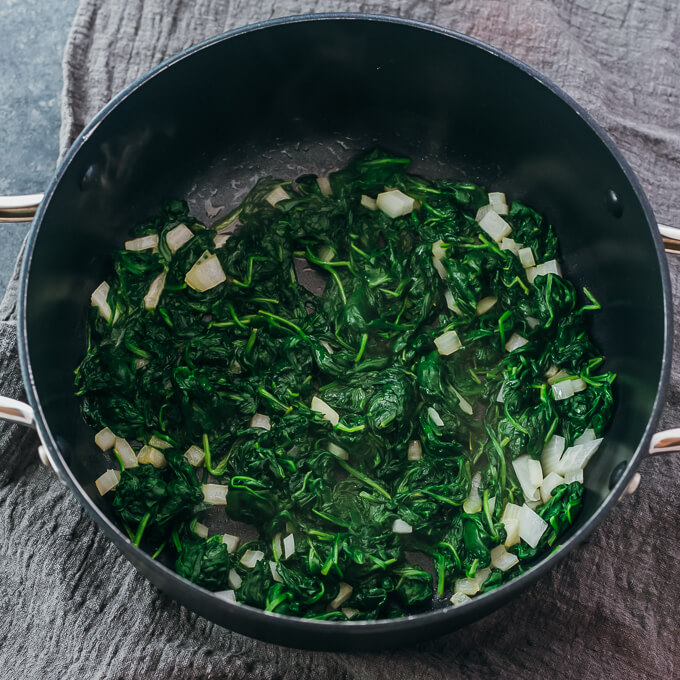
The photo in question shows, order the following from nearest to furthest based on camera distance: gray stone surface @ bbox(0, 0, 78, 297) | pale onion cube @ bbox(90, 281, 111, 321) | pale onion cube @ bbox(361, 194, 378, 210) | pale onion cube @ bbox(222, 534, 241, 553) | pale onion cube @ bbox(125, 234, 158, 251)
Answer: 1. pale onion cube @ bbox(222, 534, 241, 553)
2. pale onion cube @ bbox(90, 281, 111, 321)
3. pale onion cube @ bbox(125, 234, 158, 251)
4. pale onion cube @ bbox(361, 194, 378, 210)
5. gray stone surface @ bbox(0, 0, 78, 297)

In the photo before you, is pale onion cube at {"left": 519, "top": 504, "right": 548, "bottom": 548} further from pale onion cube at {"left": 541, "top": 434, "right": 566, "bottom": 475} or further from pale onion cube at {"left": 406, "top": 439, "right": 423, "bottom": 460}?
pale onion cube at {"left": 406, "top": 439, "right": 423, "bottom": 460}

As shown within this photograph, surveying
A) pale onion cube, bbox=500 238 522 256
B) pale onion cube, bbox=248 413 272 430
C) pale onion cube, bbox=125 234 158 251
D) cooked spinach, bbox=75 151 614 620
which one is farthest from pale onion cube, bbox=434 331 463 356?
pale onion cube, bbox=125 234 158 251

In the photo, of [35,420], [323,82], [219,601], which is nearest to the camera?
[219,601]

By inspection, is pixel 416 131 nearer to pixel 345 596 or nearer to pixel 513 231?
pixel 513 231

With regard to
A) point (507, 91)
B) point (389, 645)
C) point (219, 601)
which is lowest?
point (389, 645)

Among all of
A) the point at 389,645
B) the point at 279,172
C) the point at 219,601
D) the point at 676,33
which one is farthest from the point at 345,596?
the point at 676,33

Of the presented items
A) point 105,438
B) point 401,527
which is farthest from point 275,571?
point 105,438
